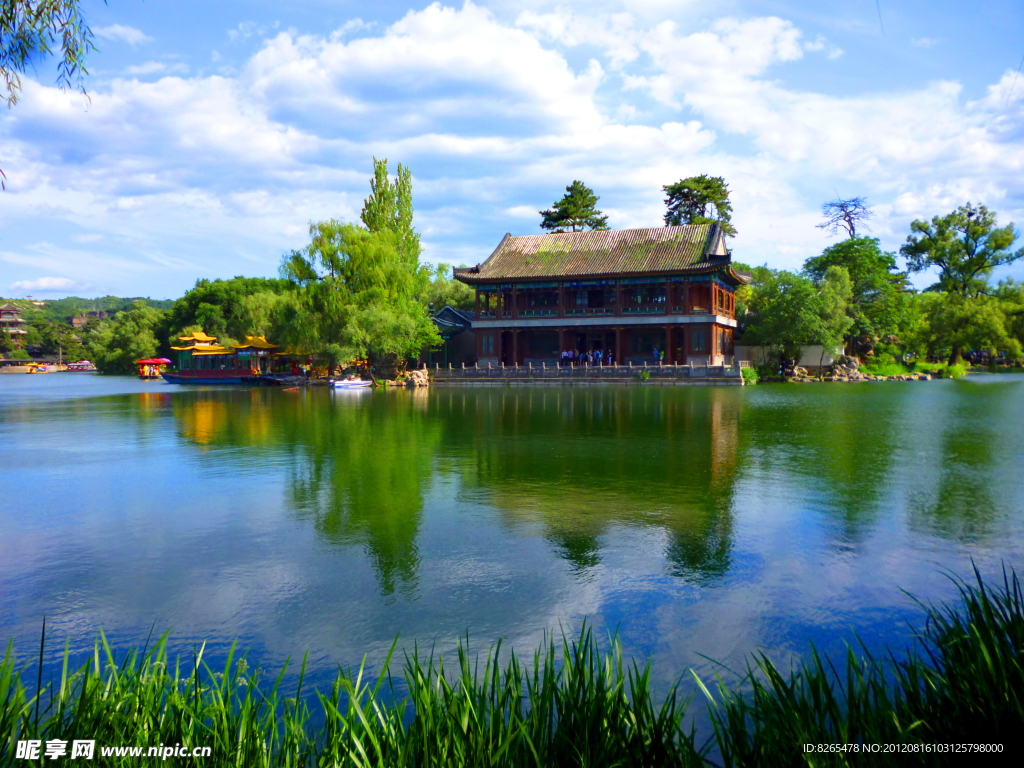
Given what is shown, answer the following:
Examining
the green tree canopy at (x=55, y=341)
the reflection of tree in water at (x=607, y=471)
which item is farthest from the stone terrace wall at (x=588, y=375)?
the green tree canopy at (x=55, y=341)

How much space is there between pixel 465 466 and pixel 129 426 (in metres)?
12.4

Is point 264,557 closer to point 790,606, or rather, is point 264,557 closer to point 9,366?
point 790,606

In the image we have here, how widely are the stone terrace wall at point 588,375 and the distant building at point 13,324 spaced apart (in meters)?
91.1

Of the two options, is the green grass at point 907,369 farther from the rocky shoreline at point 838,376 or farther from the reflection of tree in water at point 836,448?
the reflection of tree in water at point 836,448

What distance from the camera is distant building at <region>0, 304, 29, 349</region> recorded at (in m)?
102

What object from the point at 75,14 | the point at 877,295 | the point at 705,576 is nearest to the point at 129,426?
the point at 75,14

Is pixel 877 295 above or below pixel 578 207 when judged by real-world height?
below

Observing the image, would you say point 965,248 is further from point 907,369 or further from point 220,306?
point 220,306

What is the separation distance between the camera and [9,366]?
97312 millimetres

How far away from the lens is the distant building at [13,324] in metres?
102

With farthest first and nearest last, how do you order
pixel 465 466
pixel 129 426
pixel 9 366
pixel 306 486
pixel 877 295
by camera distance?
pixel 9 366 → pixel 877 295 → pixel 129 426 → pixel 465 466 → pixel 306 486
